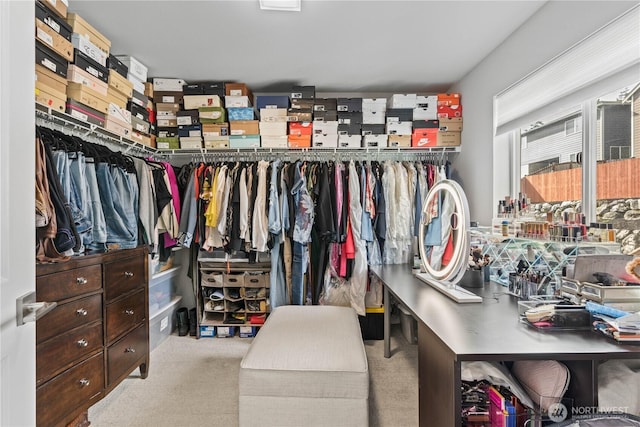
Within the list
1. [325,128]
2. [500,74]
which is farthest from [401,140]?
[500,74]

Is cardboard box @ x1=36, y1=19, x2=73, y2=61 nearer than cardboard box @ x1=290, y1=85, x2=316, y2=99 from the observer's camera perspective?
Yes

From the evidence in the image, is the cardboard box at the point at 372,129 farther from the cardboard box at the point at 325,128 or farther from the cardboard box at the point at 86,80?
the cardboard box at the point at 86,80

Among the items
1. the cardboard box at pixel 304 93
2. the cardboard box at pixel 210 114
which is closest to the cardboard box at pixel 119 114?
the cardboard box at pixel 210 114

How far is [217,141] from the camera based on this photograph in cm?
290

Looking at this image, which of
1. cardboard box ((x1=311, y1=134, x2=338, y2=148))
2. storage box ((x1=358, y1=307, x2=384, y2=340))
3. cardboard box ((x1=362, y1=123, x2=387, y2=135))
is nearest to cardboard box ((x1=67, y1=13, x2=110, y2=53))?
cardboard box ((x1=311, y1=134, x2=338, y2=148))

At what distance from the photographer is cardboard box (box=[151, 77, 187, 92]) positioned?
2822 millimetres

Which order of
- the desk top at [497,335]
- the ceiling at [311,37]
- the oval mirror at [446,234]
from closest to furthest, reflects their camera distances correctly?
the desk top at [497,335], the oval mirror at [446,234], the ceiling at [311,37]

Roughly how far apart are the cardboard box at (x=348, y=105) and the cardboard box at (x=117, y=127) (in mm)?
1812

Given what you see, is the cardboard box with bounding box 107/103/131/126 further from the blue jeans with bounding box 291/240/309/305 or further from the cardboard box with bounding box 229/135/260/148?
the blue jeans with bounding box 291/240/309/305

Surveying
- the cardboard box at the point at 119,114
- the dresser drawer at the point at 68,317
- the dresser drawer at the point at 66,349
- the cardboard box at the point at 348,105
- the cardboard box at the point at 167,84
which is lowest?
the dresser drawer at the point at 66,349

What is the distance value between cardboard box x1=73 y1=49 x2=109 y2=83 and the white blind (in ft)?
9.41

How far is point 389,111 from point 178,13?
191cm

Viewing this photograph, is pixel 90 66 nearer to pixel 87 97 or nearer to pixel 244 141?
pixel 87 97

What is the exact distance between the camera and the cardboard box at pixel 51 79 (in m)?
1.59
